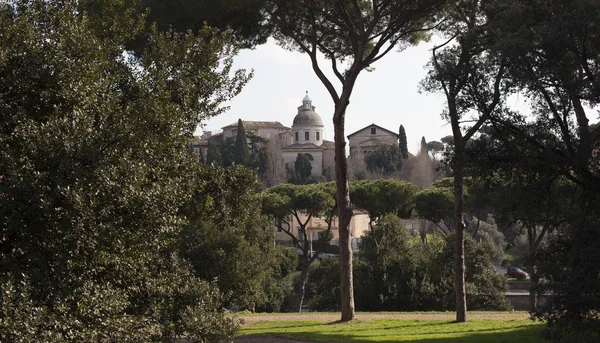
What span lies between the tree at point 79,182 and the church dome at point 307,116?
102207 millimetres

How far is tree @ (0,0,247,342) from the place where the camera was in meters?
6.29

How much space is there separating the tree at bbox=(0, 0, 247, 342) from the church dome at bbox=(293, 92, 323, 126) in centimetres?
10221

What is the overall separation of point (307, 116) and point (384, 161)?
24848 mm

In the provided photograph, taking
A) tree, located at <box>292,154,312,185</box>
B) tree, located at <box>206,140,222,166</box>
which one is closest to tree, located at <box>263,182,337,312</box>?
tree, located at <box>206,140,222,166</box>

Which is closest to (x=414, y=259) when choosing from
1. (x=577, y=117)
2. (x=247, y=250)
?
(x=247, y=250)

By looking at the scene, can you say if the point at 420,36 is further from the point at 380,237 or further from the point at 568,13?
the point at 380,237

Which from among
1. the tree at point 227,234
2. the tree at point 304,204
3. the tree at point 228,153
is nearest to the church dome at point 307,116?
the tree at point 228,153

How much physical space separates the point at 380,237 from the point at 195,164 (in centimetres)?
1649

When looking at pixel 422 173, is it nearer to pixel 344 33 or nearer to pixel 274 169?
pixel 274 169

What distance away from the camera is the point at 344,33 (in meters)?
18.0

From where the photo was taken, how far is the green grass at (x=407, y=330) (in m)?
13.3

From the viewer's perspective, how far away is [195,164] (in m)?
9.55

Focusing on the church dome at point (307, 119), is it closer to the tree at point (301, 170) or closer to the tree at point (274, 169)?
the tree at point (301, 170)

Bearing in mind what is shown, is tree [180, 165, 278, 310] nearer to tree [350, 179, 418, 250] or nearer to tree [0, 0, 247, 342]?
tree [0, 0, 247, 342]
